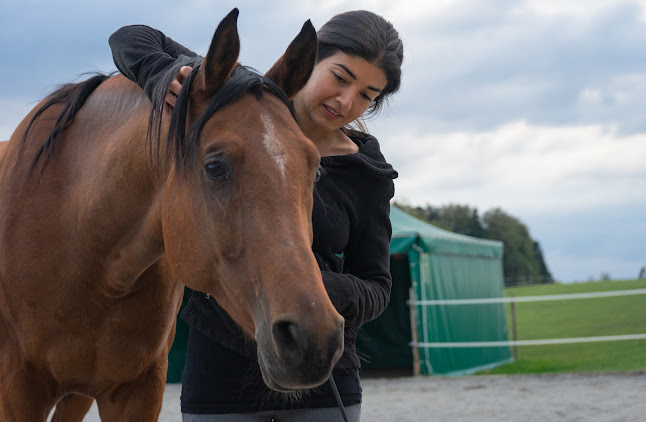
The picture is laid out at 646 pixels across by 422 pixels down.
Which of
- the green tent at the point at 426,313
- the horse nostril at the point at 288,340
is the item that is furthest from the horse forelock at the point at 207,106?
the green tent at the point at 426,313

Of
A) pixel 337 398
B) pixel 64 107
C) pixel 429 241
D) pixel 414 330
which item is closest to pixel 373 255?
pixel 337 398

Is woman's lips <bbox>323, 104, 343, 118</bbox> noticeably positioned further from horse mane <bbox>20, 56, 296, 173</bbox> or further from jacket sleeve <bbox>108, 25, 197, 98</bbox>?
jacket sleeve <bbox>108, 25, 197, 98</bbox>

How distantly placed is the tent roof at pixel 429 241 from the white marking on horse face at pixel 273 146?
762cm

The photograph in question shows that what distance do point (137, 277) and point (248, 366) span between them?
55 centimetres

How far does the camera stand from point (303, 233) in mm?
1704

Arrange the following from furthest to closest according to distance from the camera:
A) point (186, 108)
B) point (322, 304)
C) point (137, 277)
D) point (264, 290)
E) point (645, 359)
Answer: point (645, 359)
point (137, 277)
point (186, 108)
point (264, 290)
point (322, 304)

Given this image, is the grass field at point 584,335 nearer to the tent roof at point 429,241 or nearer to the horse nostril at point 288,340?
the tent roof at point 429,241

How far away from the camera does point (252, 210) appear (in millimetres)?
1724

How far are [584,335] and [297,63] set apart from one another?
17147mm

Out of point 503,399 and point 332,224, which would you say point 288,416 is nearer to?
point 332,224

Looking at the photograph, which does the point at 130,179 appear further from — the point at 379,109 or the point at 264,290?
the point at 379,109

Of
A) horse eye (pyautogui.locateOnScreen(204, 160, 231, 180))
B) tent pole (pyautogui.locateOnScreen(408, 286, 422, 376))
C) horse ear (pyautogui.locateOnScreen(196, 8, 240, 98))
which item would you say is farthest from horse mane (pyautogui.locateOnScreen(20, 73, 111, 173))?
tent pole (pyautogui.locateOnScreen(408, 286, 422, 376))

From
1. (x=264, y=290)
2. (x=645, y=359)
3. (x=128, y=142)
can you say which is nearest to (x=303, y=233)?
(x=264, y=290)

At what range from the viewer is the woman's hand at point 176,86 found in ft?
6.56
